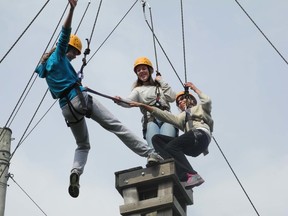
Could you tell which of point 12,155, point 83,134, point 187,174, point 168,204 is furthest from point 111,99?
point 12,155

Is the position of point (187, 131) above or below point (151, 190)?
above

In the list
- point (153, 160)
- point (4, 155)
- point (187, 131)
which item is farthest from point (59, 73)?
point (4, 155)

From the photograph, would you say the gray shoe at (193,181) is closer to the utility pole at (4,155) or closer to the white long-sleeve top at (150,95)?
the white long-sleeve top at (150,95)

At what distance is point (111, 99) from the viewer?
666cm

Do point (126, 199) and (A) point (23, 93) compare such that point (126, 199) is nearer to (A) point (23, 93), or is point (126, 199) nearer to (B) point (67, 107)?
(B) point (67, 107)

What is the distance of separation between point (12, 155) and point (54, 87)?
295 centimetres

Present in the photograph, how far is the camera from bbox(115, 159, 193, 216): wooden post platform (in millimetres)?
5461

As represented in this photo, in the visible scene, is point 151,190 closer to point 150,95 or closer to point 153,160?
point 153,160

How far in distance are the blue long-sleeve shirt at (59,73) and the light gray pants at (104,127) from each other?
14 centimetres

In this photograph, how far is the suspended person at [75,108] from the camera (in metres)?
5.99

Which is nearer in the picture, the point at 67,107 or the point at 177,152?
the point at 67,107

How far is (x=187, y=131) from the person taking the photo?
6.80 m

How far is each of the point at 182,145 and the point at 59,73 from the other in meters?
1.41

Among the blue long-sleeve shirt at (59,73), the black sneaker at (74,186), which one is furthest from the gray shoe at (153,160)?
the blue long-sleeve shirt at (59,73)
